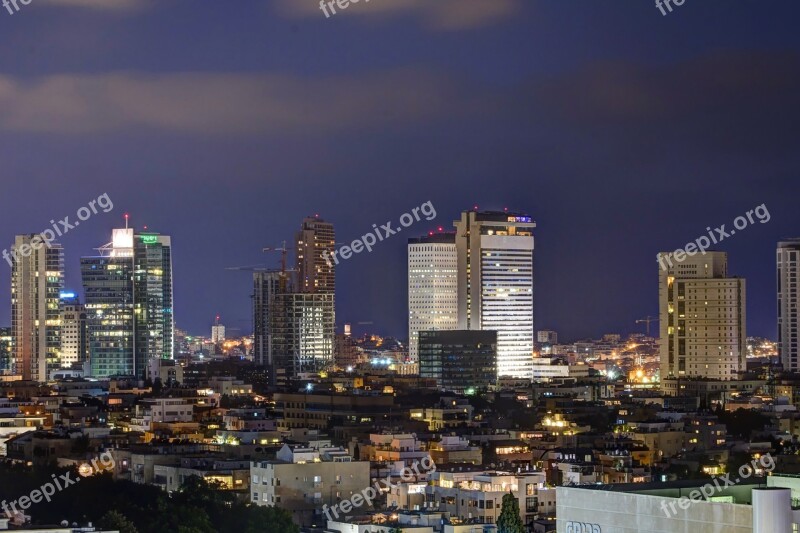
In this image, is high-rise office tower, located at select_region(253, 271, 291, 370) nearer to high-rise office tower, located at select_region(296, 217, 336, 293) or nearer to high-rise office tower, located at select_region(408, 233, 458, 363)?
high-rise office tower, located at select_region(296, 217, 336, 293)

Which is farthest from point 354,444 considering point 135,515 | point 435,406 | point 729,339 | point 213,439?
point 729,339

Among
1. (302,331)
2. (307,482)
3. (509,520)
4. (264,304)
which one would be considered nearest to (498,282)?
(302,331)

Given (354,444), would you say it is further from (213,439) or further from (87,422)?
(87,422)

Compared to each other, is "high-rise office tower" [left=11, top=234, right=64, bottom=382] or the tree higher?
"high-rise office tower" [left=11, top=234, right=64, bottom=382]

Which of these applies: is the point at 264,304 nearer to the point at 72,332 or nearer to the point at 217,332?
the point at 72,332

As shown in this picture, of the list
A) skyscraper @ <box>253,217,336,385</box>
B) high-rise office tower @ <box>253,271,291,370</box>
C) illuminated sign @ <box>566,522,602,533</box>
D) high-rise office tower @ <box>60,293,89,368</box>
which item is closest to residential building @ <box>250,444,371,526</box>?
illuminated sign @ <box>566,522,602,533</box>
